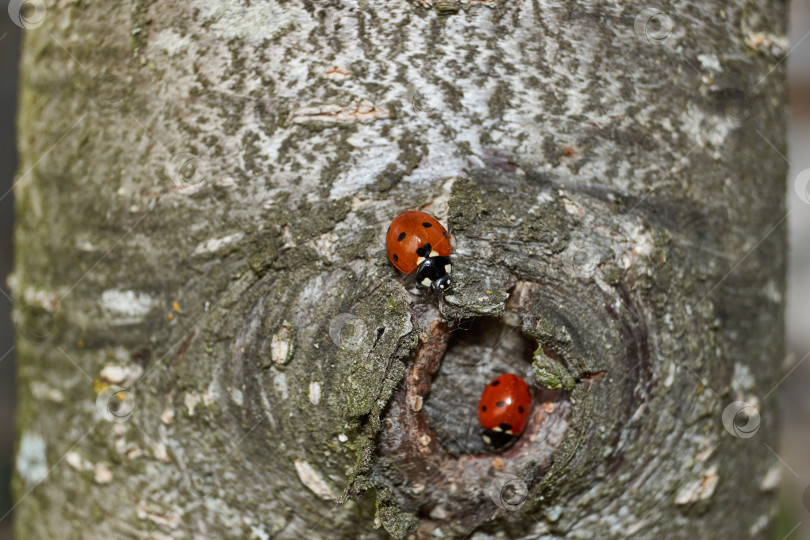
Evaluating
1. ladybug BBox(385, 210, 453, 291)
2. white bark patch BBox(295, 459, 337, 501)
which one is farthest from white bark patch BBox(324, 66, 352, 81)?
white bark patch BBox(295, 459, 337, 501)

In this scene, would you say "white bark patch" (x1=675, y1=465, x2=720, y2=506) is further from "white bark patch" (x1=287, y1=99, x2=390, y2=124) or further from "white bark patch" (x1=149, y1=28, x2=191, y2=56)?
"white bark patch" (x1=149, y1=28, x2=191, y2=56)

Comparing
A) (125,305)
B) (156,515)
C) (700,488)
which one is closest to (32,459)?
(156,515)

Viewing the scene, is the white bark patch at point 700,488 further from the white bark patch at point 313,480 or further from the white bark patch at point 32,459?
the white bark patch at point 32,459

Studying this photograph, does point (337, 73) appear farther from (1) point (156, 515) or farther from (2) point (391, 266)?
(1) point (156, 515)

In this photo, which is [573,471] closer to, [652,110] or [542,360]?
[542,360]

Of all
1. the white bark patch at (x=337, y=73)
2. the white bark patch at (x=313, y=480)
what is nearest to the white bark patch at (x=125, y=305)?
the white bark patch at (x=313, y=480)

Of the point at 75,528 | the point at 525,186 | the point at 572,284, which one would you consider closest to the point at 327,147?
the point at 525,186
